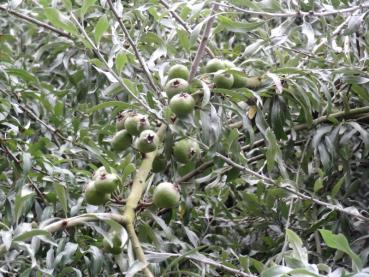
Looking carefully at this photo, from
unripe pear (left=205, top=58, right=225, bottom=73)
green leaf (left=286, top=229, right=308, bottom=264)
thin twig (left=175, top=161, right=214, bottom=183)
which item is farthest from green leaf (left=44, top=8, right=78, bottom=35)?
green leaf (left=286, top=229, right=308, bottom=264)

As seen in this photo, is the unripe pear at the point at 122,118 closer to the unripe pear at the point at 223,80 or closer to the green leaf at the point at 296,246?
the unripe pear at the point at 223,80

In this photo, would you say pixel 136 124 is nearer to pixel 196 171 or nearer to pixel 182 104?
pixel 182 104

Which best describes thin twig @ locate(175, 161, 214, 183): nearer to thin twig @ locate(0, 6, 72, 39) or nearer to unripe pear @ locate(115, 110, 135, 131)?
unripe pear @ locate(115, 110, 135, 131)

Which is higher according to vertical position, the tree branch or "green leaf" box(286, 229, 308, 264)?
the tree branch

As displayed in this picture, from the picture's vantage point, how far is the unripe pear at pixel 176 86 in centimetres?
126

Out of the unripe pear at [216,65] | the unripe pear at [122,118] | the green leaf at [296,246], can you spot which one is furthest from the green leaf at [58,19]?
the green leaf at [296,246]

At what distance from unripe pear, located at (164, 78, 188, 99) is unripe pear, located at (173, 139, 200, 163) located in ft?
0.33

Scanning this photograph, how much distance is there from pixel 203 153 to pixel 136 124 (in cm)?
28

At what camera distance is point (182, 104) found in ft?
3.99

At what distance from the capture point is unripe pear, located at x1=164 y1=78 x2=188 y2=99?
49.6 inches

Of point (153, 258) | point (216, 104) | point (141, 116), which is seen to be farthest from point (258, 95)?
point (153, 258)

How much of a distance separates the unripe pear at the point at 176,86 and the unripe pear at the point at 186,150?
0.10 meters

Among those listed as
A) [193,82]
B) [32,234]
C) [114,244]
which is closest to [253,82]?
[193,82]

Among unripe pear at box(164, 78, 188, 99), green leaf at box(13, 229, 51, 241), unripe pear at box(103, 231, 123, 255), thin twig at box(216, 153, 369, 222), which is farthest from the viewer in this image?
thin twig at box(216, 153, 369, 222)
